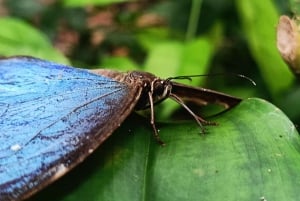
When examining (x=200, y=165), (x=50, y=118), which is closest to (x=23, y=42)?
(x=50, y=118)

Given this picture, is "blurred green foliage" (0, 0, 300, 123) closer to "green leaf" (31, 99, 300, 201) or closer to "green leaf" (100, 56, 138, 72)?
"green leaf" (100, 56, 138, 72)

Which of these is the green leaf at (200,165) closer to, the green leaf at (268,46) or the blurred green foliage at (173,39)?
the blurred green foliage at (173,39)

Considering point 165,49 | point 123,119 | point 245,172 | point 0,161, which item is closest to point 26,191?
point 0,161

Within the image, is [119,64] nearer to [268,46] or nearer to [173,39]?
[173,39]

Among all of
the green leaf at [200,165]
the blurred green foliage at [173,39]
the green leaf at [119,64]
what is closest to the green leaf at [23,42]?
the blurred green foliage at [173,39]

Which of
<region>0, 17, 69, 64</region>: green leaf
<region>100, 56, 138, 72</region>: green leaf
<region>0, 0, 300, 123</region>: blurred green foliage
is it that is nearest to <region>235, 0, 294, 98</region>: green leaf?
<region>0, 0, 300, 123</region>: blurred green foliage

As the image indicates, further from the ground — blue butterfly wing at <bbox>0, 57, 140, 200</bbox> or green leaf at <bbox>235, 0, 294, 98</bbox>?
green leaf at <bbox>235, 0, 294, 98</bbox>
